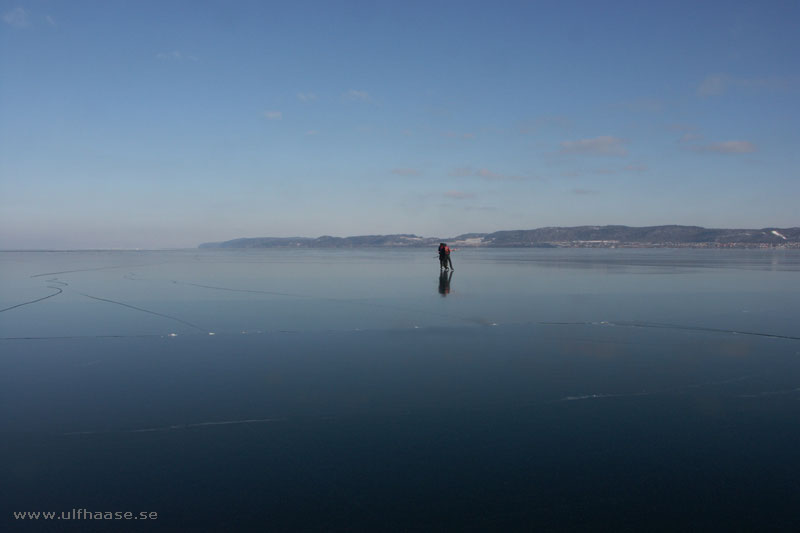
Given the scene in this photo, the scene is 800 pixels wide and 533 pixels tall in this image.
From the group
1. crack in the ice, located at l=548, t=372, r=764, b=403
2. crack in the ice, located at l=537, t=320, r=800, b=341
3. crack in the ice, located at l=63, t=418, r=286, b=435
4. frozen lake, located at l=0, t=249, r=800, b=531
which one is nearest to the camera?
frozen lake, located at l=0, t=249, r=800, b=531

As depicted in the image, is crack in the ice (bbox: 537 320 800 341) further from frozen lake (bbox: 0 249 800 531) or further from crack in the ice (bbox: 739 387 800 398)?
crack in the ice (bbox: 739 387 800 398)

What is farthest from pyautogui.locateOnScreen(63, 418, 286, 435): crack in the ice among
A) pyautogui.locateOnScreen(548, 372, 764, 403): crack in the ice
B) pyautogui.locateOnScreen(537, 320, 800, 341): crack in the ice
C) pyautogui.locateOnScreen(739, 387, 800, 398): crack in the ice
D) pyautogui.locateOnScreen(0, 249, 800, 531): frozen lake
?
pyautogui.locateOnScreen(537, 320, 800, 341): crack in the ice

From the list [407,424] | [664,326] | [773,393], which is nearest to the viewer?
[407,424]

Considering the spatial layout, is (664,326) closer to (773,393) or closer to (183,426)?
(773,393)

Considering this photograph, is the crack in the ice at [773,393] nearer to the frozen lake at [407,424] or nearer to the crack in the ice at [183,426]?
the frozen lake at [407,424]

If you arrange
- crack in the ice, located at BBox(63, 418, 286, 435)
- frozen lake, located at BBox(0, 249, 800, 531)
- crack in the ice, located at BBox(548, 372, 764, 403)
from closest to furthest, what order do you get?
frozen lake, located at BBox(0, 249, 800, 531)
crack in the ice, located at BBox(63, 418, 286, 435)
crack in the ice, located at BBox(548, 372, 764, 403)

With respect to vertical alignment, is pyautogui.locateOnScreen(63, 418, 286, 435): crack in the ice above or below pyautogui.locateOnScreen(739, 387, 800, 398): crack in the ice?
above

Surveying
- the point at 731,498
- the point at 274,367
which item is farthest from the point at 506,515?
the point at 274,367

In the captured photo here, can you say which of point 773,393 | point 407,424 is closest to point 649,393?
point 773,393

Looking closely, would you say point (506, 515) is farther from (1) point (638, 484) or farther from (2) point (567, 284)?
(2) point (567, 284)
